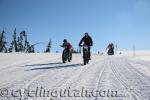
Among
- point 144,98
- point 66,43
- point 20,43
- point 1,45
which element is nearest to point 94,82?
point 144,98

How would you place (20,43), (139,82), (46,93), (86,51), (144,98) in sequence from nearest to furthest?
(144,98)
(46,93)
(139,82)
(86,51)
(20,43)

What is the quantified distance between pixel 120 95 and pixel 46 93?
1919 mm

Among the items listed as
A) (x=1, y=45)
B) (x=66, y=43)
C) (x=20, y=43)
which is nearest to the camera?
(x=66, y=43)

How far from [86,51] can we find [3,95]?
12.4 metres

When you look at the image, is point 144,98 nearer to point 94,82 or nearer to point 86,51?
point 94,82

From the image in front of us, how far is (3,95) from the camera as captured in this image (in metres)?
8.67

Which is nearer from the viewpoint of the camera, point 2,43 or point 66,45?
point 66,45

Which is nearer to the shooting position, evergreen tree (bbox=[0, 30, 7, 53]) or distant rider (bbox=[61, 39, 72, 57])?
distant rider (bbox=[61, 39, 72, 57])

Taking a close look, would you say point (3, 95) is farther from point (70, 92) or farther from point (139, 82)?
point (139, 82)

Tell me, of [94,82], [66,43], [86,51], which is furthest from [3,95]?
[66,43]

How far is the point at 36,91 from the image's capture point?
30.5 ft

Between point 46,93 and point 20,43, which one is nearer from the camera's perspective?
point 46,93

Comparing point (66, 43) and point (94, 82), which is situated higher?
point (66, 43)

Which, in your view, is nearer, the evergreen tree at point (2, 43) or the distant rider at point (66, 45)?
the distant rider at point (66, 45)
